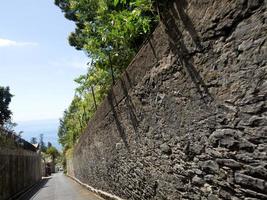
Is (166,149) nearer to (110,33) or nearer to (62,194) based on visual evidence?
(110,33)

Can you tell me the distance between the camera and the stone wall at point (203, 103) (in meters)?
3.71

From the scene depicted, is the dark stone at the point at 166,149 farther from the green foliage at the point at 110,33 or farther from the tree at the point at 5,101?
the tree at the point at 5,101

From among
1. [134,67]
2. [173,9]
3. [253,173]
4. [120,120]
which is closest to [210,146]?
[253,173]

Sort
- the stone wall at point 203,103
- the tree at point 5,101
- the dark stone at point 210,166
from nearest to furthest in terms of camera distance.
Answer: the stone wall at point 203,103, the dark stone at point 210,166, the tree at point 5,101

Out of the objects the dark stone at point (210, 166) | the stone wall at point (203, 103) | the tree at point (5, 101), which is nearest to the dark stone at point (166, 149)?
the stone wall at point (203, 103)

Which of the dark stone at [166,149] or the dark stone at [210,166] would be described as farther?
the dark stone at [166,149]

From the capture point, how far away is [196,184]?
17.0ft

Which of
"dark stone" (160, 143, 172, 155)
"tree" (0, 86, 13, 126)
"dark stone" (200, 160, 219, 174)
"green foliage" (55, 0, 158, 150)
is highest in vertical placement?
"tree" (0, 86, 13, 126)

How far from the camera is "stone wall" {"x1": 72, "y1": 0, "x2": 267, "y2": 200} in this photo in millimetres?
3713

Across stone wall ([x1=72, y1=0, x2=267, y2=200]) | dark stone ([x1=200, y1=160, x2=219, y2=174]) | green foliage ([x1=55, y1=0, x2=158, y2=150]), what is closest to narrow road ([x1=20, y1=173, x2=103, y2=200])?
green foliage ([x1=55, y1=0, x2=158, y2=150])

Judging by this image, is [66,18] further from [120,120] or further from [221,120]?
[221,120]

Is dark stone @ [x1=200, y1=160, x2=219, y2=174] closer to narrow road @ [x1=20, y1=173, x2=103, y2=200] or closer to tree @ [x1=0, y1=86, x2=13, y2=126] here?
narrow road @ [x1=20, y1=173, x2=103, y2=200]

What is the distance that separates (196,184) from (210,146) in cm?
78

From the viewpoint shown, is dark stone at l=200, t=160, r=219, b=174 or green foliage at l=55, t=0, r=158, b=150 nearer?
dark stone at l=200, t=160, r=219, b=174
